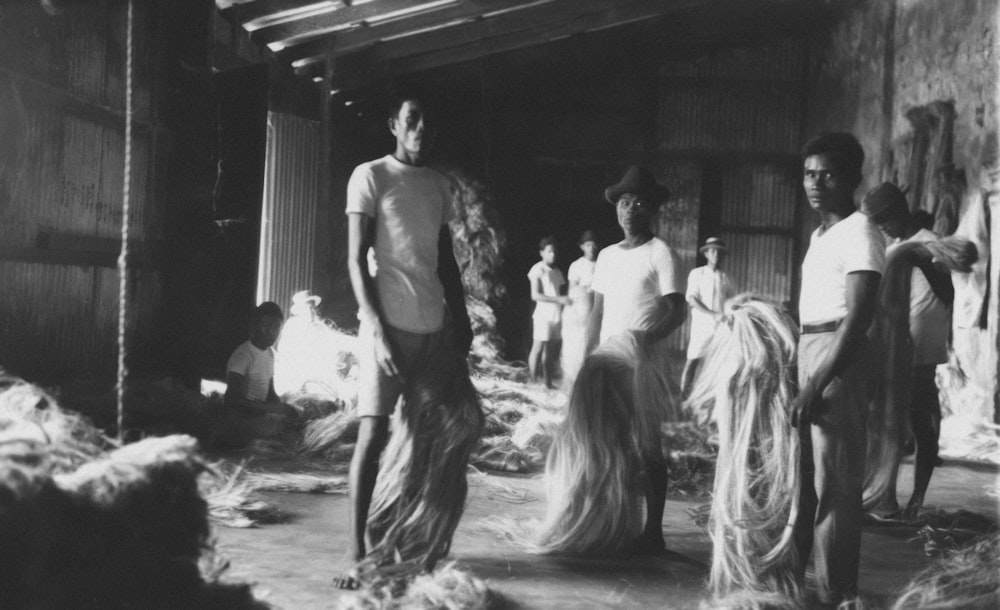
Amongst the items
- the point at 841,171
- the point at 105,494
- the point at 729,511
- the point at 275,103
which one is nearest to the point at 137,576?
the point at 105,494

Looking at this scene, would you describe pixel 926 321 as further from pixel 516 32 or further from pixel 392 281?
pixel 516 32

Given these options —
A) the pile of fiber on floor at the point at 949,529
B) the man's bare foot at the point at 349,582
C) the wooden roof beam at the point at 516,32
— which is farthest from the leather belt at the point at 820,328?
the wooden roof beam at the point at 516,32

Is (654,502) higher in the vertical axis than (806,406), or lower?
lower

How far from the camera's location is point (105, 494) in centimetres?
256

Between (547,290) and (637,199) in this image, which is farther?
(547,290)

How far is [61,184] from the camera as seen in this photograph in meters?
5.91

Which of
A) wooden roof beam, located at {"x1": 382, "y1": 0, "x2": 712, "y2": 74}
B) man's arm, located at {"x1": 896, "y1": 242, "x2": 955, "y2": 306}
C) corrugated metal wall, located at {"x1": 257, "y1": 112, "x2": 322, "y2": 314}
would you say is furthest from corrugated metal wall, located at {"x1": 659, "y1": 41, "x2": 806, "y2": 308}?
man's arm, located at {"x1": 896, "y1": 242, "x2": 955, "y2": 306}

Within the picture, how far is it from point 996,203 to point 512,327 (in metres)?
7.50

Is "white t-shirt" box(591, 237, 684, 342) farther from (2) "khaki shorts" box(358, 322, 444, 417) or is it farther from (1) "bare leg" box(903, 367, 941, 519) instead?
(1) "bare leg" box(903, 367, 941, 519)

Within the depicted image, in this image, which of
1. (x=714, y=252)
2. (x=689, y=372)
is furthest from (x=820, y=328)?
(x=714, y=252)

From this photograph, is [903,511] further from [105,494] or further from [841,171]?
[105,494]

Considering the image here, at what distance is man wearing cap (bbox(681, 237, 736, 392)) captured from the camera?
10438mm

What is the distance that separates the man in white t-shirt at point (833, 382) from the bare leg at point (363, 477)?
60.3 inches

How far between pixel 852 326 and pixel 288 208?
816 centimetres
